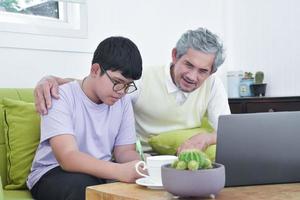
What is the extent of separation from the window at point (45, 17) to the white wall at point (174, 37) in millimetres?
43

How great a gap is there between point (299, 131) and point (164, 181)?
0.41m

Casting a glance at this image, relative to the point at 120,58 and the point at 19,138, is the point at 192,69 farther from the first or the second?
the point at 19,138

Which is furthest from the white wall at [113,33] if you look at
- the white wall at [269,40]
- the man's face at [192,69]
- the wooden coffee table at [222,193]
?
the wooden coffee table at [222,193]

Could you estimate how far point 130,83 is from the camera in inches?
63.8

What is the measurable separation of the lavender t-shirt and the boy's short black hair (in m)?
0.17

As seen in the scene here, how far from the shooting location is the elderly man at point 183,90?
1.85 meters

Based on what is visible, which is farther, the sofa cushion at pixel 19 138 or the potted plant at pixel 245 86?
the potted plant at pixel 245 86

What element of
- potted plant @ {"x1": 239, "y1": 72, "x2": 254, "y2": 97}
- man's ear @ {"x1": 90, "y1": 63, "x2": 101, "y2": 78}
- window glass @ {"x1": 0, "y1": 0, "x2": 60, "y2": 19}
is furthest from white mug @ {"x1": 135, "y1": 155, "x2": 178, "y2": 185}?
potted plant @ {"x1": 239, "y1": 72, "x2": 254, "y2": 97}

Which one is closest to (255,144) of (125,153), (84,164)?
(84,164)

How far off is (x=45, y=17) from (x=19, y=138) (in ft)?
3.08

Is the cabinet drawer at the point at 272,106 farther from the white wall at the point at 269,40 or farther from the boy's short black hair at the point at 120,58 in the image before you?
the boy's short black hair at the point at 120,58

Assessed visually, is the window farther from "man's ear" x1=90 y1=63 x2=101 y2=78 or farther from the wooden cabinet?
the wooden cabinet

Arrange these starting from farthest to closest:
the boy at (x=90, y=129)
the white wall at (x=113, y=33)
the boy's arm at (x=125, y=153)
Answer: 1. the white wall at (x=113, y=33)
2. the boy's arm at (x=125, y=153)
3. the boy at (x=90, y=129)

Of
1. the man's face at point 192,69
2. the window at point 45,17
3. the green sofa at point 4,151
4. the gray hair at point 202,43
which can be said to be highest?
the window at point 45,17
